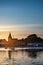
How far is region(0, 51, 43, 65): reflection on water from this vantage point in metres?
1.95

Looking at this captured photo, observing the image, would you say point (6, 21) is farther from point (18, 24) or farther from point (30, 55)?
point (30, 55)

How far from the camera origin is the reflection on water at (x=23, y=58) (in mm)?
1954

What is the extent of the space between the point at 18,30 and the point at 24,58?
1.16 ft

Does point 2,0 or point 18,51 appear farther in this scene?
point 2,0

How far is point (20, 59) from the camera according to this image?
1.98 m

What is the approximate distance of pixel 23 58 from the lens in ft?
6.48

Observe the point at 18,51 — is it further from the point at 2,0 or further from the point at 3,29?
the point at 2,0

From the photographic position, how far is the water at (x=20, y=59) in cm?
195

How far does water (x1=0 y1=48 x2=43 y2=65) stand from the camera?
1954mm

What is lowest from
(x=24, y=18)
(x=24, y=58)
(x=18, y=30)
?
(x=24, y=58)

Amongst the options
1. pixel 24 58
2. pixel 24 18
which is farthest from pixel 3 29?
pixel 24 58

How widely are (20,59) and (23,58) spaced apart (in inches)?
1.5

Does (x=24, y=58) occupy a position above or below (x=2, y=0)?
below

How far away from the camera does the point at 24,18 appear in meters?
2.04
